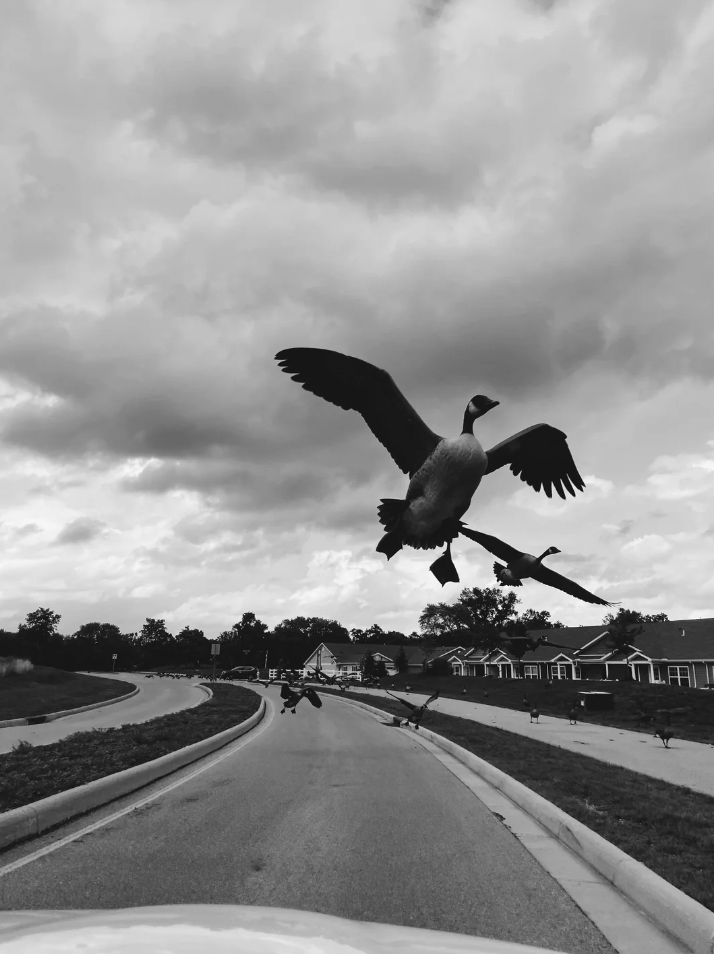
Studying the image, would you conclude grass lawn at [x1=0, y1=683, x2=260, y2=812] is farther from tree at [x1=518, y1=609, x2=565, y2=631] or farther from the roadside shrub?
the roadside shrub

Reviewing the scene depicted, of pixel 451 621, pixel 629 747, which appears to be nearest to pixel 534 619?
pixel 451 621

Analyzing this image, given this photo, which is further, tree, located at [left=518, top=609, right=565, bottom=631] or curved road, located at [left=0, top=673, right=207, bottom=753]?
curved road, located at [left=0, top=673, right=207, bottom=753]

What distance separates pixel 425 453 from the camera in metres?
1.45

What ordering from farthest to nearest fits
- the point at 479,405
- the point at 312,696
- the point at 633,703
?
the point at 633,703 → the point at 312,696 → the point at 479,405

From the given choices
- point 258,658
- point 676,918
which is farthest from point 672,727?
point 258,658

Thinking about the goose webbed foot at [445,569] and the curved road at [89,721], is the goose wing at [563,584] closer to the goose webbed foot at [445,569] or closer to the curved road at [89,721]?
the goose webbed foot at [445,569]

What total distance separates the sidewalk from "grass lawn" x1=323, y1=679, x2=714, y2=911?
0.80 metres

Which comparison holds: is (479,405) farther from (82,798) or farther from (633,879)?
(82,798)

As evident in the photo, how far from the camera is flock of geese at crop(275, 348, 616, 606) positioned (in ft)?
4.28

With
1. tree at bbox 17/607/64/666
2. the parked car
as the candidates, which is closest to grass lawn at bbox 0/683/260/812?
the parked car

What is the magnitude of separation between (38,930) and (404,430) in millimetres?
1370

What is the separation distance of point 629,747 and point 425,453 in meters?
19.6

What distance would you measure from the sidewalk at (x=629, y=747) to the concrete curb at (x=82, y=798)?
4.12 meters

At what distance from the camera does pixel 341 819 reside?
353 inches
